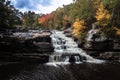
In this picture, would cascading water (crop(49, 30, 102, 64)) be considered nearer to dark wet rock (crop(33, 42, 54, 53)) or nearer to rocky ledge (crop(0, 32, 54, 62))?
dark wet rock (crop(33, 42, 54, 53))

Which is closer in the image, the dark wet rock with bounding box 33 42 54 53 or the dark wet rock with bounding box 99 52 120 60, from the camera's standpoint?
the dark wet rock with bounding box 99 52 120 60

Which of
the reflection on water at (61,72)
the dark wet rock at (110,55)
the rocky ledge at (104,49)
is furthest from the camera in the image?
the rocky ledge at (104,49)

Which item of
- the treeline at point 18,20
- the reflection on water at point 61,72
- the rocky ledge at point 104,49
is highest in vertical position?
the treeline at point 18,20

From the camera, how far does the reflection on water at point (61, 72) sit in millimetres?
35344

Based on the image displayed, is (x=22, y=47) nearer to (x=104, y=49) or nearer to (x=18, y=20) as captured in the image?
(x=104, y=49)

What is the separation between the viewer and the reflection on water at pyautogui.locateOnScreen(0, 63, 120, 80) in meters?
35.3

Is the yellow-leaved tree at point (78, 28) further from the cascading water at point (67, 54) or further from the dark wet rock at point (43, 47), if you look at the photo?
the dark wet rock at point (43, 47)

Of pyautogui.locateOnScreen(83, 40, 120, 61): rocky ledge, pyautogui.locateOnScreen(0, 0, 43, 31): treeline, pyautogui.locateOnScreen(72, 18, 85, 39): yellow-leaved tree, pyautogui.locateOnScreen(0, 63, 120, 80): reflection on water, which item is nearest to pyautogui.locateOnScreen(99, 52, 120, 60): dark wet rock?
pyautogui.locateOnScreen(83, 40, 120, 61): rocky ledge

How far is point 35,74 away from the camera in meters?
37.4

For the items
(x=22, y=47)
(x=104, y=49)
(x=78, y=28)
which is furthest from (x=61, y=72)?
(x=78, y=28)

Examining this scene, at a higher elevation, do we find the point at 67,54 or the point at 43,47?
the point at 43,47

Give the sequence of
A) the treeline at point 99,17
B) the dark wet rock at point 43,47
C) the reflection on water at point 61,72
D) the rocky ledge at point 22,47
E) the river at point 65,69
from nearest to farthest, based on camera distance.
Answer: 1. the reflection on water at point 61,72
2. the river at point 65,69
3. the rocky ledge at point 22,47
4. the dark wet rock at point 43,47
5. the treeline at point 99,17

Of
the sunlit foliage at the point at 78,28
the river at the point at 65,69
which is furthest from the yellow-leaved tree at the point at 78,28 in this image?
the river at the point at 65,69

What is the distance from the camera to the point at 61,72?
126 ft
